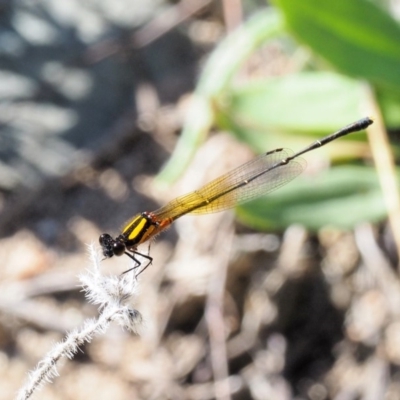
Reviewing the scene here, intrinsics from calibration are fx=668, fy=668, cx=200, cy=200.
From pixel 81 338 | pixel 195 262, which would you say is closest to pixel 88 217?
pixel 195 262

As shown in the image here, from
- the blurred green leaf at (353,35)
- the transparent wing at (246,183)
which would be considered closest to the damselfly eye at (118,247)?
the transparent wing at (246,183)

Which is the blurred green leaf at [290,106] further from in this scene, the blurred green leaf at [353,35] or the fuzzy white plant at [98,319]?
the fuzzy white plant at [98,319]

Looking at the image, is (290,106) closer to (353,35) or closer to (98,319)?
(353,35)

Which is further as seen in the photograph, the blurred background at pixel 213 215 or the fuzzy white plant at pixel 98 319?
the blurred background at pixel 213 215

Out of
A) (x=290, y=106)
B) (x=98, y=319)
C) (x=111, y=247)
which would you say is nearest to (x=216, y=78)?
(x=290, y=106)

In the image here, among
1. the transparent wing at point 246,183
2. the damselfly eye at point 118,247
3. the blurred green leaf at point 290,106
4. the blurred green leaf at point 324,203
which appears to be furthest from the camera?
the blurred green leaf at point 290,106

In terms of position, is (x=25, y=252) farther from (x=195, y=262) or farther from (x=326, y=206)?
(x=326, y=206)

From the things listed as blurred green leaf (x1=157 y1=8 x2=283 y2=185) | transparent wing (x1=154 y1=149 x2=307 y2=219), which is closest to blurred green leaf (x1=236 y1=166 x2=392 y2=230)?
transparent wing (x1=154 y1=149 x2=307 y2=219)

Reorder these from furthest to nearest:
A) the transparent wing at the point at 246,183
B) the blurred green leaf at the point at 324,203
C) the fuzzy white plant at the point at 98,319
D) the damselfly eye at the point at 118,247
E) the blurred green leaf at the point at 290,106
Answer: the blurred green leaf at the point at 290,106
the blurred green leaf at the point at 324,203
the transparent wing at the point at 246,183
the damselfly eye at the point at 118,247
the fuzzy white plant at the point at 98,319
